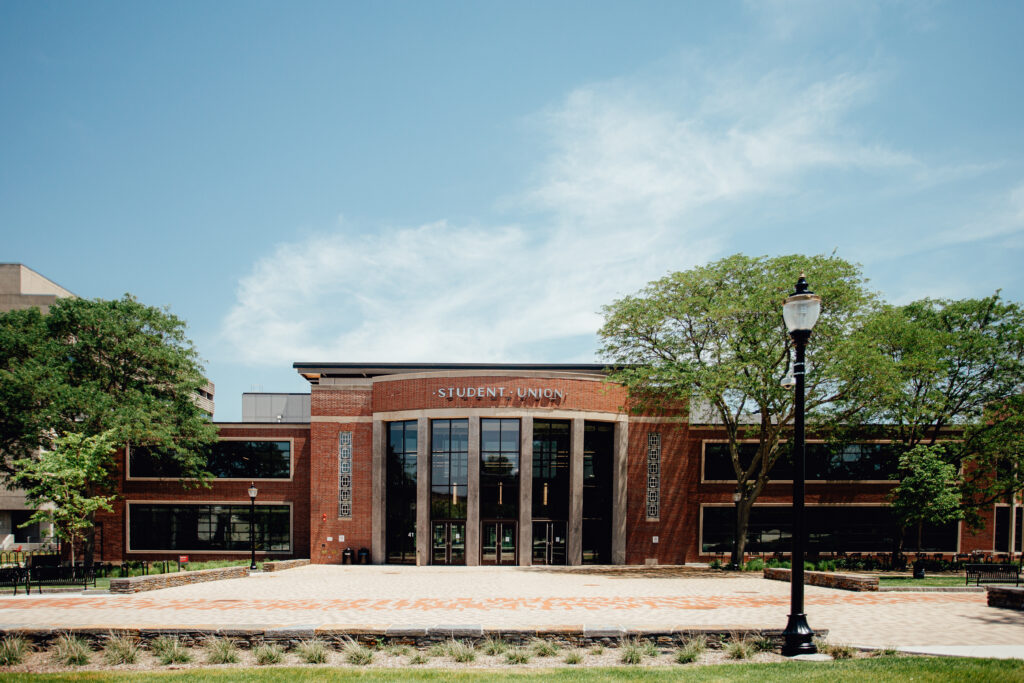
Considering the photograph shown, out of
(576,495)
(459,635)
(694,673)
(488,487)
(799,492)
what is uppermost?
(799,492)

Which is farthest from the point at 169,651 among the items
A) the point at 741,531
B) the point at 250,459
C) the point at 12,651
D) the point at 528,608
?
the point at 250,459

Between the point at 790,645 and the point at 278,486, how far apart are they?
112 feet

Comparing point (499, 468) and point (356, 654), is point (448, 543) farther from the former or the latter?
point (356, 654)

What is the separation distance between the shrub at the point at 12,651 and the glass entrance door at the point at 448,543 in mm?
24127

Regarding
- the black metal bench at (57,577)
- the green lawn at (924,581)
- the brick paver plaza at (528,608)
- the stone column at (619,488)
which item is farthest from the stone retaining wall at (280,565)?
the green lawn at (924,581)

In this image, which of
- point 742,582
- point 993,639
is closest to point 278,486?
point 742,582

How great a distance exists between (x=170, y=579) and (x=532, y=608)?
14081 mm

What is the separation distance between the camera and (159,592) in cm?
2297

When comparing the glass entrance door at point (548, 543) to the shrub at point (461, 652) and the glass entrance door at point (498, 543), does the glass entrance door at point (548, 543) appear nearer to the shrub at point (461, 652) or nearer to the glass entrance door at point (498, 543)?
the glass entrance door at point (498, 543)

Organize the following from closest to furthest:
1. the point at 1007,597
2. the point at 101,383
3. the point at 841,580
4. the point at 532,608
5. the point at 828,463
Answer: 1. the point at 532,608
2. the point at 1007,597
3. the point at 841,580
4. the point at 101,383
5. the point at 828,463

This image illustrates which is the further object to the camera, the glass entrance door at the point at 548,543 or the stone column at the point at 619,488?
the stone column at the point at 619,488

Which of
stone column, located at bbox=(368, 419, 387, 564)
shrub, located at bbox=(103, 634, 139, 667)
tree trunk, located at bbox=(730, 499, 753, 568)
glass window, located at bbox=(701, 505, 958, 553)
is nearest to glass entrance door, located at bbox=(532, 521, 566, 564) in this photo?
stone column, located at bbox=(368, 419, 387, 564)

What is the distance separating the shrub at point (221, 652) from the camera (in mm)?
12930

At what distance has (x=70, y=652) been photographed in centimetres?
1316
